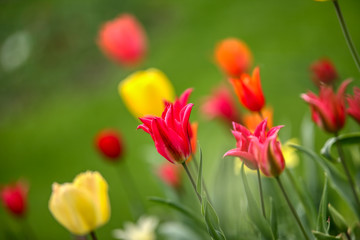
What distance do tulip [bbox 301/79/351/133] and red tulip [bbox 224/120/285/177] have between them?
66mm

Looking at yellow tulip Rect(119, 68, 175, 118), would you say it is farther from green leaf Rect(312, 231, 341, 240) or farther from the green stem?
the green stem

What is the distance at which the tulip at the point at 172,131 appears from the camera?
0.41 metres

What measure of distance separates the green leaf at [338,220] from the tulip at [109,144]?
0.44 metres

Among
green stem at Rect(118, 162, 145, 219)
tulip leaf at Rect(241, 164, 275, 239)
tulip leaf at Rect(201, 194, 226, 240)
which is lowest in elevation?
green stem at Rect(118, 162, 145, 219)

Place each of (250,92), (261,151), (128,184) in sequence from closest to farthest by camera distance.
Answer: (261,151), (250,92), (128,184)

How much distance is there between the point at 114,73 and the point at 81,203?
252cm

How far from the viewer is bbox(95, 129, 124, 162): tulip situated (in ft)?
2.60

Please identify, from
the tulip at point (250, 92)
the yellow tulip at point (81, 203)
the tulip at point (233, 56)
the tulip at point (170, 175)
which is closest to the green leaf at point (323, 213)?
the tulip at point (250, 92)

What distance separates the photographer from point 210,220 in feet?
1.35

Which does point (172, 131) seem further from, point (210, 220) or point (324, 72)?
point (324, 72)

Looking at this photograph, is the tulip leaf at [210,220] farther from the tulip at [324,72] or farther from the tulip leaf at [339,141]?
the tulip at [324,72]

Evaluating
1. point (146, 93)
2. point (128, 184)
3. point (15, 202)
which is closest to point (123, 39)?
point (146, 93)

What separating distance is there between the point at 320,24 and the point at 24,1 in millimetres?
3167

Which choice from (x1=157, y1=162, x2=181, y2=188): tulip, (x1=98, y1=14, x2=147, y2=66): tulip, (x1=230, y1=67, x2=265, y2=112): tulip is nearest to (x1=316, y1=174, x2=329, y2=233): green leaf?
(x1=230, y1=67, x2=265, y2=112): tulip
